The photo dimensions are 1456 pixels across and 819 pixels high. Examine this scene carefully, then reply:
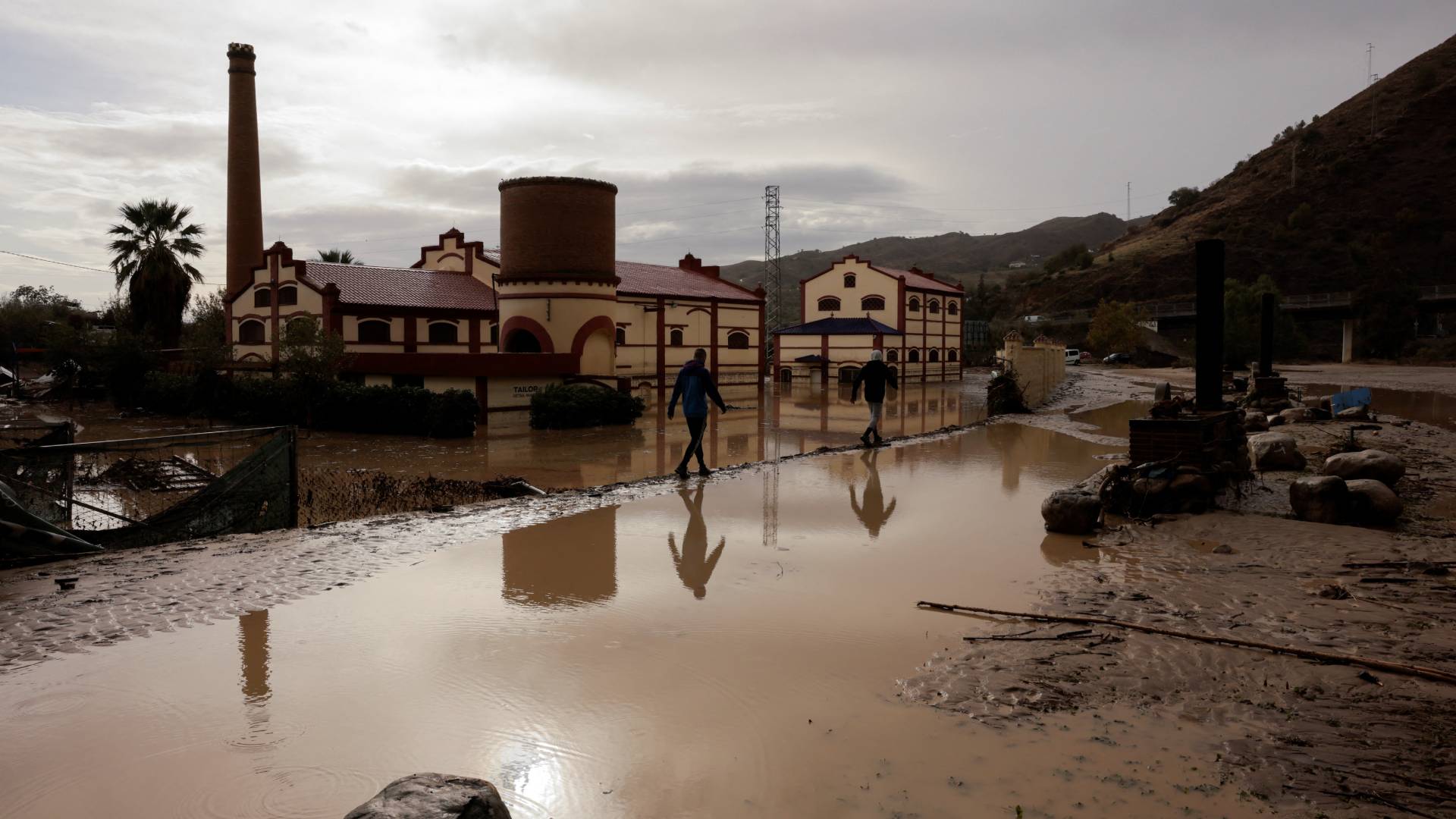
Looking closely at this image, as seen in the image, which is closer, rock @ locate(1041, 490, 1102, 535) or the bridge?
rock @ locate(1041, 490, 1102, 535)

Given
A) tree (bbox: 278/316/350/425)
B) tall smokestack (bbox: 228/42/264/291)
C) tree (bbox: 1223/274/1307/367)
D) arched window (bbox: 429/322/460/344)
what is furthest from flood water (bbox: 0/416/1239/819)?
tree (bbox: 1223/274/1307/367)

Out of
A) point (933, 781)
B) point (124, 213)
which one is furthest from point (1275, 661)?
point (124, 213)

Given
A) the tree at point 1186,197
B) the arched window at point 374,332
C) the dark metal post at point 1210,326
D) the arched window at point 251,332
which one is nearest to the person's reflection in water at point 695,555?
the dark metal post at point 1210,326

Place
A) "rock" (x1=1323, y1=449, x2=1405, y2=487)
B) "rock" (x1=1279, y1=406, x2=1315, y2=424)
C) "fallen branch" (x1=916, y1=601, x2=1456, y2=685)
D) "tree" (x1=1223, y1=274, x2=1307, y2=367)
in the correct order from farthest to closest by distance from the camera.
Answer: "tree" (x1=1223, y1=274, x2=1307, y2=367), "rock" (x1=1279, y1=406, x2=1315, y2=424), "rock" (x1=1323, y1=449, x2=1405, y2=487), "fallen branch" (x1=916, y1=601, x2=1456, y2=685)

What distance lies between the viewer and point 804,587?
770 cm

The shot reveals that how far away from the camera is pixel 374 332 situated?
33.9 metres

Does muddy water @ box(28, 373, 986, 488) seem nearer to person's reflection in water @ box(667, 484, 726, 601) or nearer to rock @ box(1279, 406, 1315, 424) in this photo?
person's reflection in water @ box(667, 484, 726, 601)

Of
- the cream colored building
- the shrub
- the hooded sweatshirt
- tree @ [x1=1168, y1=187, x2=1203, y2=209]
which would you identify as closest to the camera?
the hooded sweatshirt

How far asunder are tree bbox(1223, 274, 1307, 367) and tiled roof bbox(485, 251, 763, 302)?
28.6 meters

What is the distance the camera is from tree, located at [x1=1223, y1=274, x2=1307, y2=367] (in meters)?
54.1

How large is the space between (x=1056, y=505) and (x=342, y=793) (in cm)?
771

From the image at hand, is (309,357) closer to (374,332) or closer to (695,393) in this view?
(374,332)

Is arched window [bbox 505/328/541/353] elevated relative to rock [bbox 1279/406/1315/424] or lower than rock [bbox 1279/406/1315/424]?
elevated

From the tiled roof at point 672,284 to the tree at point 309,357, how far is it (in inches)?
539
